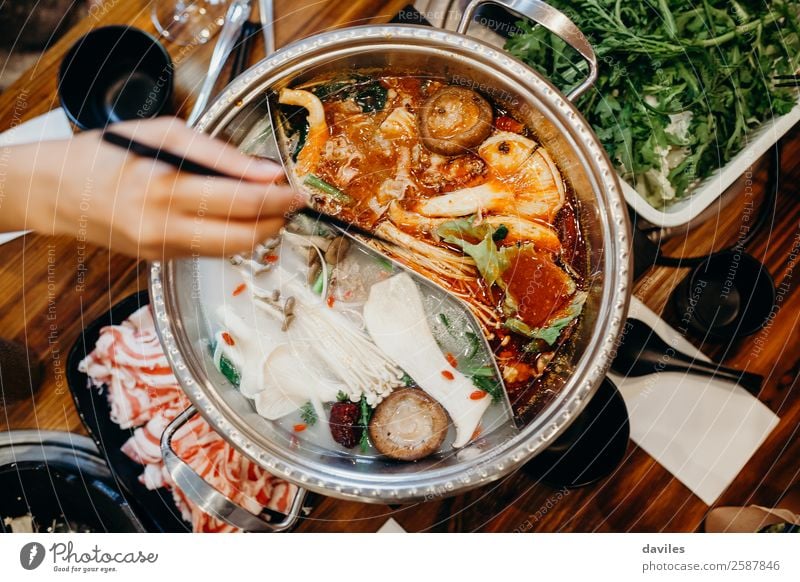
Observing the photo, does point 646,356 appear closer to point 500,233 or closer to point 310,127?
point 500,233

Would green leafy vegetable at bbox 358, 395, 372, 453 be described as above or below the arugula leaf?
below

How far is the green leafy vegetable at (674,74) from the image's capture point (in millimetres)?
1482

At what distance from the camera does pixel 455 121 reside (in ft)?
4.50

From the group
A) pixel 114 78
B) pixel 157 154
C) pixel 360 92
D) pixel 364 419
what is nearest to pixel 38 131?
pixel 114 78

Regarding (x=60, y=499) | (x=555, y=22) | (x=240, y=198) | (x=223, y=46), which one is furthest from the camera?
(x=223, y=46)

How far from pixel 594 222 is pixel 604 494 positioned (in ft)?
2.49

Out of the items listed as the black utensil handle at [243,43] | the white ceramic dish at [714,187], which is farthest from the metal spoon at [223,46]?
Answer: the white ceramic dish at [714,187]

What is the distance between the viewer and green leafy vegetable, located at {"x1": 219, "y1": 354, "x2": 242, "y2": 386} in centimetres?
141

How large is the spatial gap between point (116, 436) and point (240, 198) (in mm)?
735
